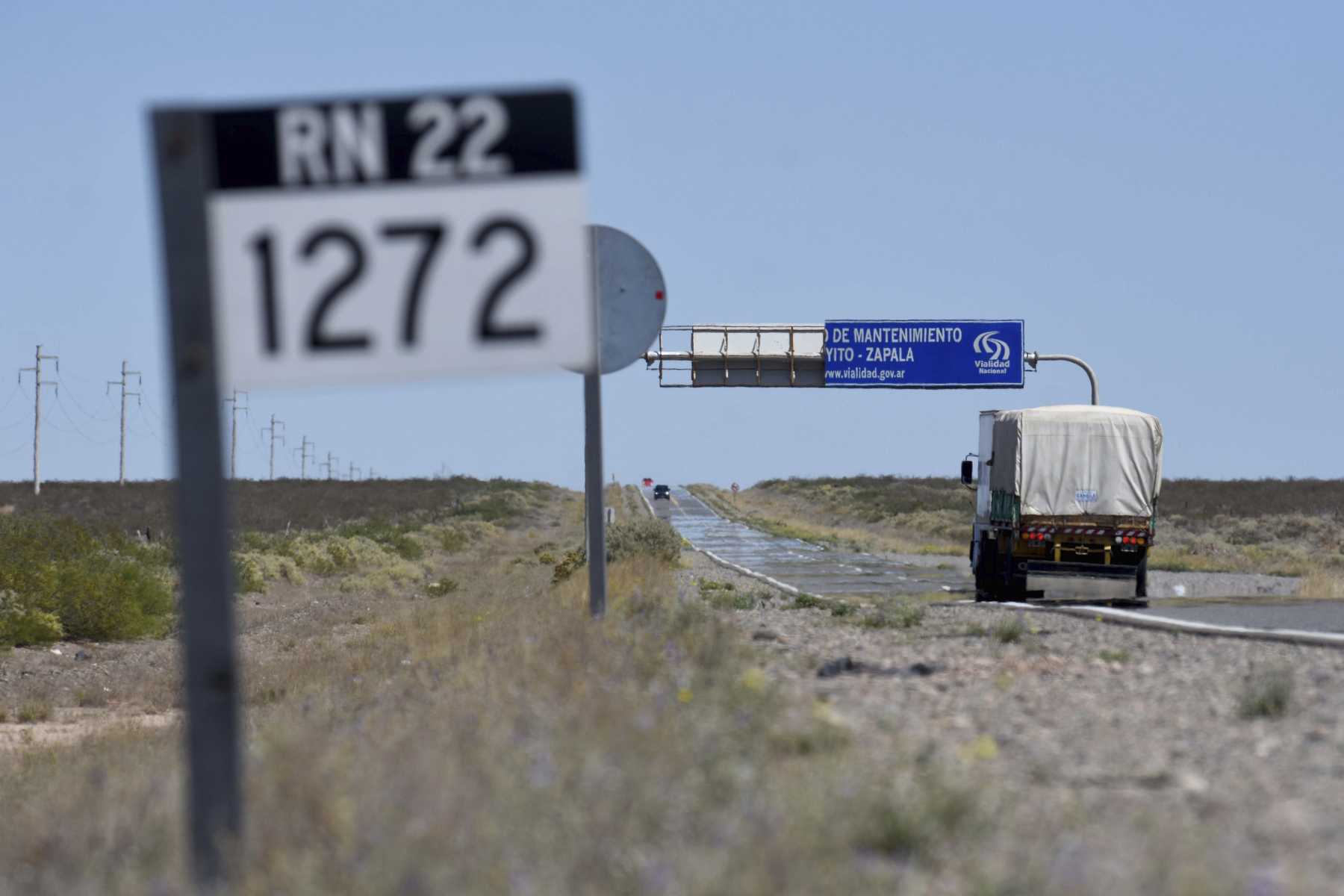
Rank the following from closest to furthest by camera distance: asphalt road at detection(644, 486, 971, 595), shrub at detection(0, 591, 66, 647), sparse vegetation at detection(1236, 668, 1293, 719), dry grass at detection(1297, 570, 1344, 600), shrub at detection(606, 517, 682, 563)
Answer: sparse vegetation at detection(1236, 668, 1293, 719) < shrub at detection(0, 591, 66, 647) < dry grass at detection(1297, 570, 1344, 600) < shrub at detection(606, 517, 682, 563) < asphalt road at detection(644, 486, 971, 595)

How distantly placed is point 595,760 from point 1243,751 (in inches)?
121

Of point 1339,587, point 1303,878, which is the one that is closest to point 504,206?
point 1303,878

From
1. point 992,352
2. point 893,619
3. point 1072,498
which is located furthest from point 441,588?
point 893,619

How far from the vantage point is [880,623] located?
528 inches

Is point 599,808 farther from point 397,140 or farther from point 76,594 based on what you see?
point 76,594

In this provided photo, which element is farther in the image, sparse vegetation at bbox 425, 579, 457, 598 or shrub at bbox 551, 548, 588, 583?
sparse vegetation at bbox 425, 579, 457, 598

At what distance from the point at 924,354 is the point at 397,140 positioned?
31.1 m

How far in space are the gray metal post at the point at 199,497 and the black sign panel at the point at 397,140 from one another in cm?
21

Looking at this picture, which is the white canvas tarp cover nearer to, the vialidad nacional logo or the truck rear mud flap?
the truck rear mud flap

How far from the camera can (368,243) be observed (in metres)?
4.09

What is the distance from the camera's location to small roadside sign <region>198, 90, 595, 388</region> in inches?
159

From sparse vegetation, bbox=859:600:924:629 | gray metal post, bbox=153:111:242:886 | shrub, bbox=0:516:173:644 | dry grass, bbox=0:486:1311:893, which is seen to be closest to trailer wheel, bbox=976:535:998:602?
sparse vegetation, bbox=859:600:924:629

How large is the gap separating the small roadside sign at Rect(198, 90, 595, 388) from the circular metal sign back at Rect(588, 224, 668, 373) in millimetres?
6821

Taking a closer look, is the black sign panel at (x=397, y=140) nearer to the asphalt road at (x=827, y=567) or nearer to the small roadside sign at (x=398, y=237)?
the small roadside sign at (x=398, y=237)
